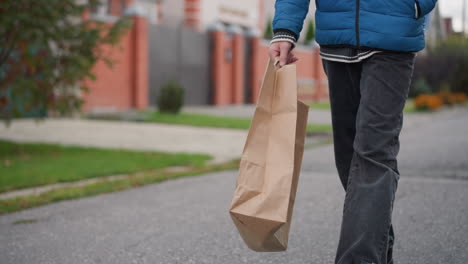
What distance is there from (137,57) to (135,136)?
29.3 feet

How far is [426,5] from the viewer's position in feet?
9.07

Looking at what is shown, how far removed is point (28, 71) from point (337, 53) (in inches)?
310

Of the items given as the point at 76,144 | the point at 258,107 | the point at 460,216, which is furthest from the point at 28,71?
the point at 258,107

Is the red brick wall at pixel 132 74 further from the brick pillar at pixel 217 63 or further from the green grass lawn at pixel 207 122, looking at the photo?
the brick pillar at pixel 217 63

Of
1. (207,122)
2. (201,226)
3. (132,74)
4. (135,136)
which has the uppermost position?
(132,74)

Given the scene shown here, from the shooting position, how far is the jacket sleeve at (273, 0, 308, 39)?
9.71 ft

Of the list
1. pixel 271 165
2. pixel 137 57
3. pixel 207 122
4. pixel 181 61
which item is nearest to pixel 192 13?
pixel 181 61

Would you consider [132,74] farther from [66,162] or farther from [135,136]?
[66,162]

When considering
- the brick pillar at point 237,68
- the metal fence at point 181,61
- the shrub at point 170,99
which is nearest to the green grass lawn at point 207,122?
the shrub at point 170,99

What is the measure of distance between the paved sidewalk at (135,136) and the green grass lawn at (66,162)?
770 millimetres

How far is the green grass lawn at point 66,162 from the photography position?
7172 mm

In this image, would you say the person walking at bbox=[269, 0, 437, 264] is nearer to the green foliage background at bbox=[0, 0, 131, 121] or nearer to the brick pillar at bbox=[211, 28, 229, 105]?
the green foliage background at bbox=[0, 0, 131, 121]

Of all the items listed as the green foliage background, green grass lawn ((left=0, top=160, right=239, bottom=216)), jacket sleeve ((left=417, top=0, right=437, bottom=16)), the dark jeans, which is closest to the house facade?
the green foliage background

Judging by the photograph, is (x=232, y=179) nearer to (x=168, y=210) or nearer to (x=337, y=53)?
(x=168, y=210)
